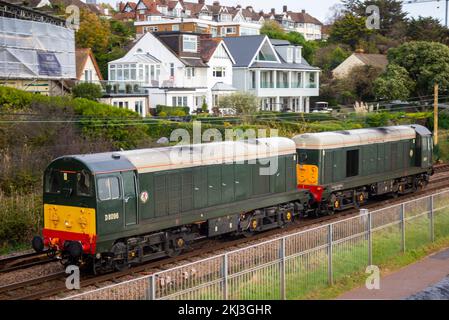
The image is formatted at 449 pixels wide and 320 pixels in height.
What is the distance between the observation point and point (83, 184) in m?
15.9

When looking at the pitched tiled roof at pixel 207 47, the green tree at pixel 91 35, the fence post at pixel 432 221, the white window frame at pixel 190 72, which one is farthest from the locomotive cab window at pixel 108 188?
the green tree at pixel 91 35

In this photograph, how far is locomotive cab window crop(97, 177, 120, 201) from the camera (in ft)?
51.9

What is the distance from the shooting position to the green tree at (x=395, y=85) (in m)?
60.0

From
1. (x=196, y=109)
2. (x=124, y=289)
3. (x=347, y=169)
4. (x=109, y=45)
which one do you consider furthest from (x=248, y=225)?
(x=109, y=45)

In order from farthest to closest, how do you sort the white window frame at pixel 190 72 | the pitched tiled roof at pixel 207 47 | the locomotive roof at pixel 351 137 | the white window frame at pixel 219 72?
the white window frame at pixel 219 72
the pitched tiled roof at pixel 207 47
the white window frame at pixel 190 72
the locomotive roof at pixel 351 137

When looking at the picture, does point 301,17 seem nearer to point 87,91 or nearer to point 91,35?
point 91,35

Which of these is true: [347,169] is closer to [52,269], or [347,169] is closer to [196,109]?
[52,269]

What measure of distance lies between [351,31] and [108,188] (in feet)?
256

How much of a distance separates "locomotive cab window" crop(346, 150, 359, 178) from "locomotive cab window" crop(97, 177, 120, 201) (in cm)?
1244

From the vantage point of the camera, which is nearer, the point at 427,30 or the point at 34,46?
the point at 34,46

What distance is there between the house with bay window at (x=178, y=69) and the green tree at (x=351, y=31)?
32.5 metres

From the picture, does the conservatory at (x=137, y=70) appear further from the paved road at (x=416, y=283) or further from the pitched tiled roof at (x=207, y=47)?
the paved road at (x=416, y=283)

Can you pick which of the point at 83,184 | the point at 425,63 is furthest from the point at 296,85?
the point at 83,184

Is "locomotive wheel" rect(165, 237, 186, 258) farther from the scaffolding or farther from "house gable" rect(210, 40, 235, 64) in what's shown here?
"house gable" rect(210, 40, 235, 64)
